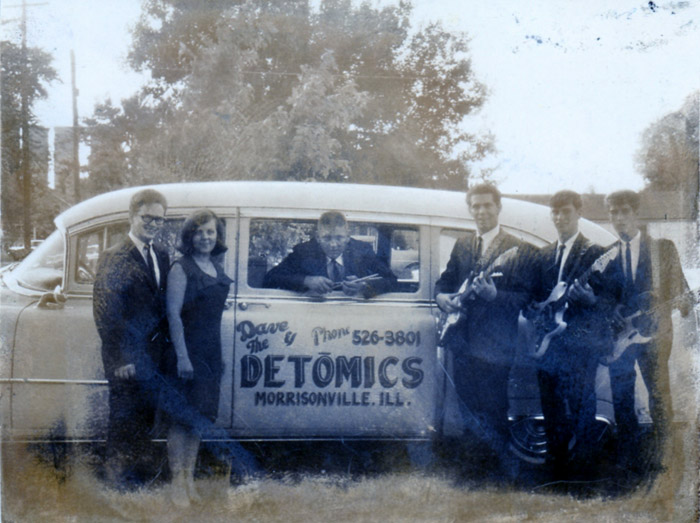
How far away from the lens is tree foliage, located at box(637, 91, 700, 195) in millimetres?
4254

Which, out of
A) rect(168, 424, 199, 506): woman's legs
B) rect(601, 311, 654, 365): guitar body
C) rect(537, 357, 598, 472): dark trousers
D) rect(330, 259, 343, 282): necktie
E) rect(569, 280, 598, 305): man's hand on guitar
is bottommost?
rect(168, 424, 199, 506): woman's legs

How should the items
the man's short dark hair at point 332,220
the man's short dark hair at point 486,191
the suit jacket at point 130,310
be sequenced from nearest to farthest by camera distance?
the suit jacket at point 130,310
the man's short dark hair at point 332,220
the man's short dark hair at point 486,191

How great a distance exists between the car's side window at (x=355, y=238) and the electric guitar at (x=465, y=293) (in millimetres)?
266

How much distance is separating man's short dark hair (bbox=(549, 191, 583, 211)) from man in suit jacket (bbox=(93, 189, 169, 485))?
2404 millimetres

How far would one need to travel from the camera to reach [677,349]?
4316 millimetres

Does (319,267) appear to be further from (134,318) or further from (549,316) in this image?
(549,316)

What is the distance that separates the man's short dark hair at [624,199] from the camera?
13.6 ft

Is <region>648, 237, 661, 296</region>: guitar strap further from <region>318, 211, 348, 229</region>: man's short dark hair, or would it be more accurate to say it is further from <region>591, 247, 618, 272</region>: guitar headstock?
<region>318, 211, 348, 229</region>: man's short dark hair

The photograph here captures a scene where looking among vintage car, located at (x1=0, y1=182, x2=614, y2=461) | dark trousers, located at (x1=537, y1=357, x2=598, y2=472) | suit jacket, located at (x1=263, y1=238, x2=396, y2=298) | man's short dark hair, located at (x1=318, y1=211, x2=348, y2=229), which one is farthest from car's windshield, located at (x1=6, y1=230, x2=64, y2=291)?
dark trousers, located at (x1=537, y1=357, x2=598, y2=472)

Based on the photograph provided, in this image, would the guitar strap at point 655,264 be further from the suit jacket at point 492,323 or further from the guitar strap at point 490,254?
the guitar strap at point 490,254

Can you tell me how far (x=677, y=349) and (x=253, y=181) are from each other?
2.95 m

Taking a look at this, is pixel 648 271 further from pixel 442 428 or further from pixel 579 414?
pixel 442 428

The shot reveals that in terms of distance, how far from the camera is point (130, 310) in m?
3.91

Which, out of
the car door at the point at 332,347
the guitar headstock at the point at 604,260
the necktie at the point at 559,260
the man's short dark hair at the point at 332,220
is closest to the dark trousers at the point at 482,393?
the car door at the point at 332,347
